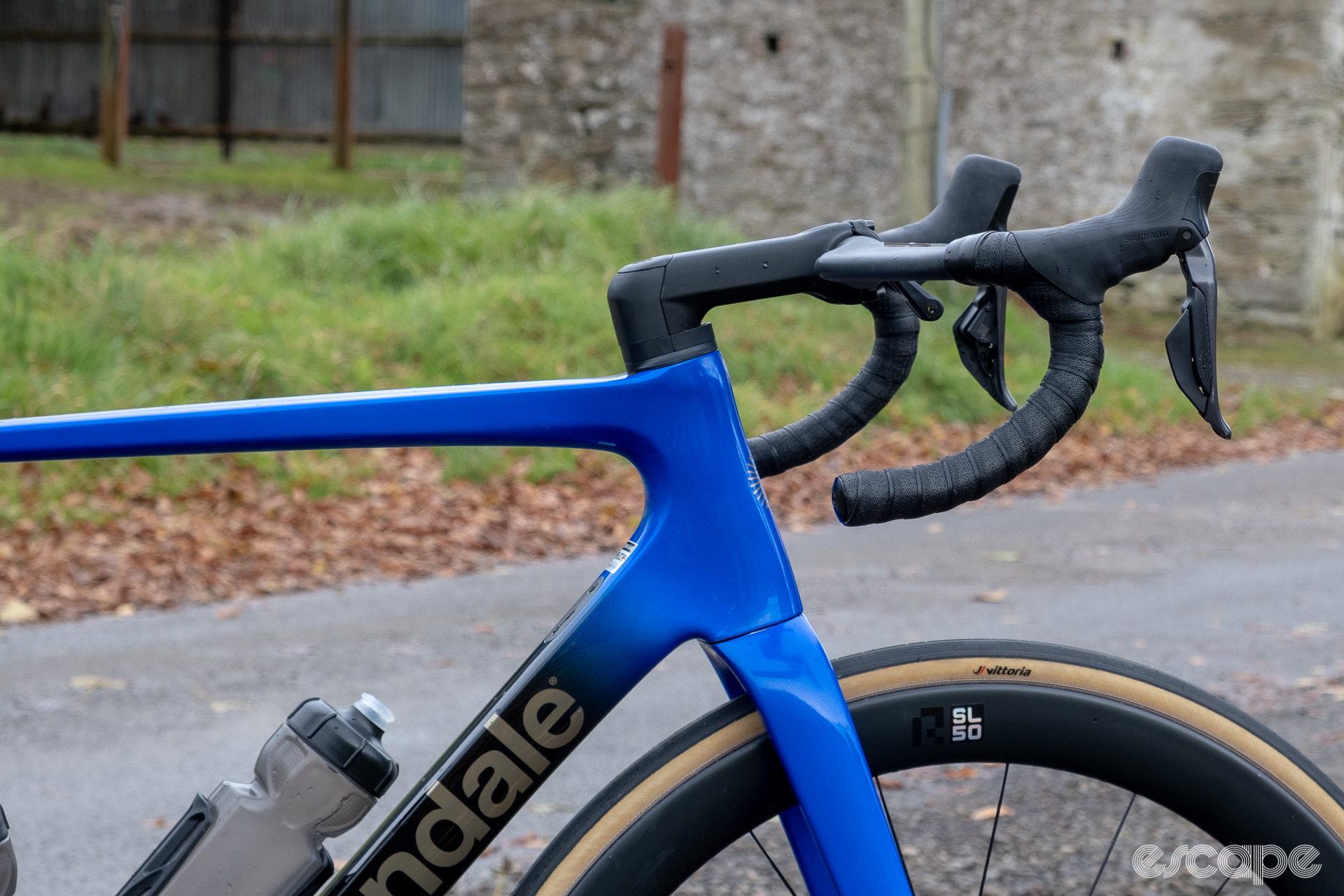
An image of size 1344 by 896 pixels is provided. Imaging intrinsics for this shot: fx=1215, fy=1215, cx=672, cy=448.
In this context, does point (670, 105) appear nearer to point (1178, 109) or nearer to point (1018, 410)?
point (1178, 109)

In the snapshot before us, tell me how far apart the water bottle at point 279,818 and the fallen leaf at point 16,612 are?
366cm

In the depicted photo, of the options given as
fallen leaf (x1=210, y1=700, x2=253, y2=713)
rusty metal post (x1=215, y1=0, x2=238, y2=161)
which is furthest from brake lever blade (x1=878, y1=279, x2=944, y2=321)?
rusty metal post (x1=215, y1=0, x2=238, y2=161)

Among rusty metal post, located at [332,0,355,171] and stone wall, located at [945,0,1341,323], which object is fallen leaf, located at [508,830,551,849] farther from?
rusty metal post, located at [332,0,355,171]

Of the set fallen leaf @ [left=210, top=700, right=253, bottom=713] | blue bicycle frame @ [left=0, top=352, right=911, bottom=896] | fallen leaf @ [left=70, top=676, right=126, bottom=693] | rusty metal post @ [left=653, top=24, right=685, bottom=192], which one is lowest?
fallen leaf @ [left=70, top=676, right=126, bottom=693]

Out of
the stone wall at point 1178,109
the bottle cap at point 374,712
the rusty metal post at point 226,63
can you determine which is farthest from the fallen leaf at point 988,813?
the rusty metal post at point 226,63

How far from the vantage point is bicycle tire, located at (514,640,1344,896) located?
1.13 metres

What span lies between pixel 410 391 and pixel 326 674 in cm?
287

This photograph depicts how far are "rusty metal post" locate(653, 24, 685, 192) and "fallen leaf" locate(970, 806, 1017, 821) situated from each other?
920 cm

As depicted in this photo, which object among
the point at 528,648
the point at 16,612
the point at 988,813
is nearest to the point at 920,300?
the point at 988,813

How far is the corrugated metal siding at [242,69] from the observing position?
15992 millimetres

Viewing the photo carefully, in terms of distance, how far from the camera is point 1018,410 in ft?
3.42

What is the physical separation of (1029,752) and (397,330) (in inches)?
270

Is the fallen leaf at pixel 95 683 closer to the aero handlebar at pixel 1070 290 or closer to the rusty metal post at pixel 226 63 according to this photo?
the aero handlebar at pixel 1070 290

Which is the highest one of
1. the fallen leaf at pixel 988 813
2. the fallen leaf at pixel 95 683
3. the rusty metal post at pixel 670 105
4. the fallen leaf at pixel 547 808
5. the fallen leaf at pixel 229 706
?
the rusty metal post at pixel 670 105
